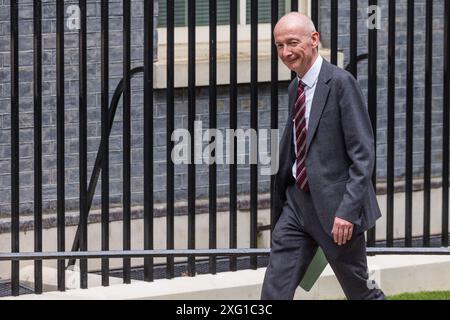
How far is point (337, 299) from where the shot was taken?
10.3m

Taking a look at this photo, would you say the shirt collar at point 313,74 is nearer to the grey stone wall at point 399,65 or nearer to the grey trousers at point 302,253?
the grey trousers at point 302,253

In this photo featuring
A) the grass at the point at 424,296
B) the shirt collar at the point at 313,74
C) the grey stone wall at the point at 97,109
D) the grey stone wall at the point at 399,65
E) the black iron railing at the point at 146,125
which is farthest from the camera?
the grey stone wall at the point at 399,65

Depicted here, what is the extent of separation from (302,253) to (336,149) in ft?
1.79

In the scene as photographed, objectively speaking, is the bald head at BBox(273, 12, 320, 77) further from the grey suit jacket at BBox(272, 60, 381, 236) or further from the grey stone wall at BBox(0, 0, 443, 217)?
the grey stone wall at BBox(0, 0, 443, 217)

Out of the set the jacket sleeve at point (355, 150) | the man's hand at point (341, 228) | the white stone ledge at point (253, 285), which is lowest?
the white stone ledge at point (253, 285)

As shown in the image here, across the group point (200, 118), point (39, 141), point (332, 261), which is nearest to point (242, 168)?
point (200, 118)

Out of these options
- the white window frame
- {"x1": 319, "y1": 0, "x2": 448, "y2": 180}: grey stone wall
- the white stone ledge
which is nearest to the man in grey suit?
the white stone ledge

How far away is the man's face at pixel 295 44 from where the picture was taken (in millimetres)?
8266

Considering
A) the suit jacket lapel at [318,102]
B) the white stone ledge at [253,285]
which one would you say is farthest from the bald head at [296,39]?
the white stone ledge at [253,285]

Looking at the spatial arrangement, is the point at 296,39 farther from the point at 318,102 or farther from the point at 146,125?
the point at 146,125

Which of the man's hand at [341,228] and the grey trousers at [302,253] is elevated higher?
the man's hand at [341,228]

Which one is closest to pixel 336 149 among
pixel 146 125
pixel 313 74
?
pixel 313 74

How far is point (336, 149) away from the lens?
8.36 m

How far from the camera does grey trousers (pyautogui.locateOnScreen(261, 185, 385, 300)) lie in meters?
8.45
